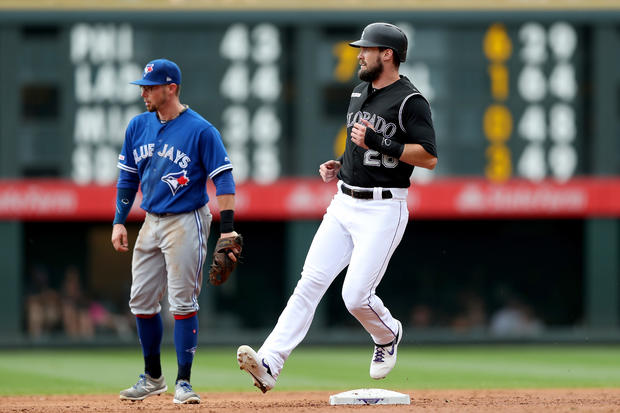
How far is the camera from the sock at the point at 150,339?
714cm

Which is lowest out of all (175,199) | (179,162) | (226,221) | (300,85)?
(226,221)

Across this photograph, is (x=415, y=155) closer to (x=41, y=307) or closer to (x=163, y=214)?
(x=163, y=214)

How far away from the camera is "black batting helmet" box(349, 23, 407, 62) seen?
261 inches

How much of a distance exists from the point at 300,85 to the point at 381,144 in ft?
37.0

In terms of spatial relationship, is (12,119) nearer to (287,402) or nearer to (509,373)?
(509,373)

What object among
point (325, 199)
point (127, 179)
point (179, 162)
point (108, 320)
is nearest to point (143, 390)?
point (127, 179)

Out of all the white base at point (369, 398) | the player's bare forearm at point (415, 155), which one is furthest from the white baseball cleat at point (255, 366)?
the player's bare forearm at point (415, 155)

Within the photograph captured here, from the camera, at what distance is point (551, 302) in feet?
62.1

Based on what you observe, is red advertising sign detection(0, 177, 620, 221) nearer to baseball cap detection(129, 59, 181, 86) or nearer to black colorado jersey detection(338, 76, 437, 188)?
baseball cap detection(129, 59, 181, 86)

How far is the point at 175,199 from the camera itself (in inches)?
270

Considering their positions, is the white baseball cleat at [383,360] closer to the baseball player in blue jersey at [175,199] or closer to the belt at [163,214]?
the baseball player in blue jersey at [175,199]

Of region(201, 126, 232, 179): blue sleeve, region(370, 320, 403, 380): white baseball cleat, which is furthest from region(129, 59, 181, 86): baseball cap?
region(370, 320, 403, 380): white baseball cleat

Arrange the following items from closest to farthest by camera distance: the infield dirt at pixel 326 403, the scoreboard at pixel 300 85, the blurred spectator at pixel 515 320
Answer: the infield dirt at pixel 326 403, the scoreboard at pixel 300 85, the blurred spectator at pixel 515 320

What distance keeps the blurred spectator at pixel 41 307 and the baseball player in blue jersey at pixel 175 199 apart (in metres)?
11.1
